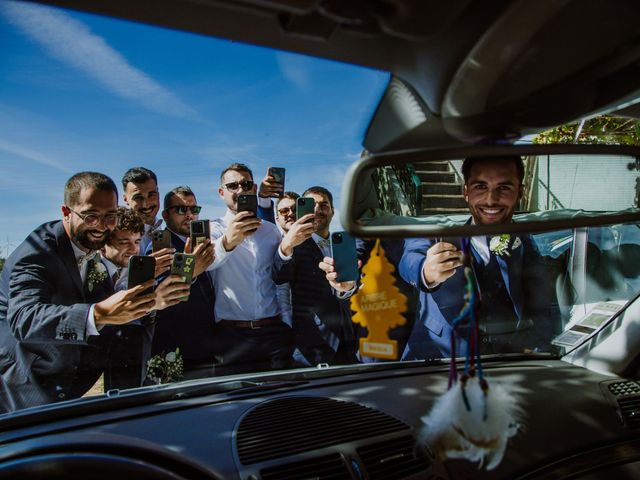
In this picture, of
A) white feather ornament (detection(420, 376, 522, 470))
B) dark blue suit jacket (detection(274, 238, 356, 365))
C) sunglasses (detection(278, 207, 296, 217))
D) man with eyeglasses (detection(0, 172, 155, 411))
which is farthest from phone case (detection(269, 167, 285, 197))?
white feather ornament (detection(420, 376, 522, 470))

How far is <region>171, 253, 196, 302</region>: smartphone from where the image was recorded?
3053 mm

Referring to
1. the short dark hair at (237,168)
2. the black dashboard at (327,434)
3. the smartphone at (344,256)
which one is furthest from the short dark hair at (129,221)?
the black dashboard at (327,434)

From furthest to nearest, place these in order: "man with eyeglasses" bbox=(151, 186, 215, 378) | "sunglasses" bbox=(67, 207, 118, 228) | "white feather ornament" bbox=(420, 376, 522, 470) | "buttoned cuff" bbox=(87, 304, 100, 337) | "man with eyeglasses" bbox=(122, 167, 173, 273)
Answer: "man with eyeglasses" bbox=(151, 186, 215, 378) < "man with eyeglasses" bbox=(122, 167, 173, 273) < "sunglasses" bbox=(67, 207, 118, 228) < "buttoned cuff" bbox=(87, 304, 100, 337) < "white feather ornament" bbox=(420, 376, 522, 470)

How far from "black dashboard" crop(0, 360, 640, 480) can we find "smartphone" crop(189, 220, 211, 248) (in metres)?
1.45

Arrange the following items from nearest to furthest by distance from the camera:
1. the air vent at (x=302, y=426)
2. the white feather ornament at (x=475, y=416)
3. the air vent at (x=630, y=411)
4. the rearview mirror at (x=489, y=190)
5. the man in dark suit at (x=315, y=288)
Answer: the rearview mirror at (x=489, y=190) < the white feather ornament at (x=475, y=416) < the air vent at (x=302, y=426) < the air vent at (x=630, y=411) < the man in dark suit at (x=315, y=288)

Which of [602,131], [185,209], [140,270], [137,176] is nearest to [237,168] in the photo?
[185,209]

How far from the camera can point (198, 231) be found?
10.6ft

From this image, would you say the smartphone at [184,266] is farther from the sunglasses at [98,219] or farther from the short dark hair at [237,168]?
the short dark hair at [237,168]

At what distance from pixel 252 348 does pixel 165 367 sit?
1.93ft

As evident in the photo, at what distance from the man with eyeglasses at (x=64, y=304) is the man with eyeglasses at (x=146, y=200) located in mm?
98

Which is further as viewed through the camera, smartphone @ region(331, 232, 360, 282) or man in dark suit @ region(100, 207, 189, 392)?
smartphone @ region(331, 232, 360, 282)

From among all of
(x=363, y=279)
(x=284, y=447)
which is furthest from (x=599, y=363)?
(x=284, y=447)

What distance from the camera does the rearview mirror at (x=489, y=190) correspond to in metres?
1.15

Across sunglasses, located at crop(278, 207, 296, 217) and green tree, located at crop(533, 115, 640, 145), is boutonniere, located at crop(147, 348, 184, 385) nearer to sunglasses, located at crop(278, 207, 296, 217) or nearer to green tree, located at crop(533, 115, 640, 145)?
sunglasses, located at crop(278, 207, 296, 217)
